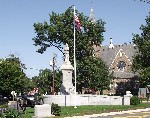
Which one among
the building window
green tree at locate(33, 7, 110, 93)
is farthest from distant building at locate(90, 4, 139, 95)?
green tree at locate(33, 7, 110, 93)

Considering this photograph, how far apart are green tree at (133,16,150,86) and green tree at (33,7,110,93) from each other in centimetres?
642

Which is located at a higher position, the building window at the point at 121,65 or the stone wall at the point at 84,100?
the building window at the point at 121,65

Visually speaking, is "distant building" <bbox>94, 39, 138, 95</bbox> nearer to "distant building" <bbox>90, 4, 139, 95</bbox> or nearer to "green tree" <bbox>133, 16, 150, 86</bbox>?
"distant building" <bbox>90, 4, 139, 95</bbox>

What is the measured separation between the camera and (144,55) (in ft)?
218

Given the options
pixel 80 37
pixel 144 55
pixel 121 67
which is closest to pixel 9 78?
pixel 80 37

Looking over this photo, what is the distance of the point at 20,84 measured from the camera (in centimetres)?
7156

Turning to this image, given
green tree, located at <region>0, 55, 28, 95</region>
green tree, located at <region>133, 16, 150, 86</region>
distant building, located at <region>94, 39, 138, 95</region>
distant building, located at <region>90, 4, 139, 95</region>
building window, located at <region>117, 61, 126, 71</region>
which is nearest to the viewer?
green tree, located at <region>133, 16, 150, 86</region>

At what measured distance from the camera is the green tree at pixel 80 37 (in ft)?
220

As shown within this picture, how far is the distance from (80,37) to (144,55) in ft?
39.5

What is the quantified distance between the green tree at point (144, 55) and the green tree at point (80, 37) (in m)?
6.42

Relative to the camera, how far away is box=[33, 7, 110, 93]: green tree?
220 ft

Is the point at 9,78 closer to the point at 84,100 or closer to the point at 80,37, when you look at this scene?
the point at 80,37

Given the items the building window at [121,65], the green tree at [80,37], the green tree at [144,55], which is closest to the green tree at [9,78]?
the green tree at [80,37]

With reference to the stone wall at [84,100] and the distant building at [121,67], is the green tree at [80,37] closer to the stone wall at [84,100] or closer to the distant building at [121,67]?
the distant building at [121,67]
